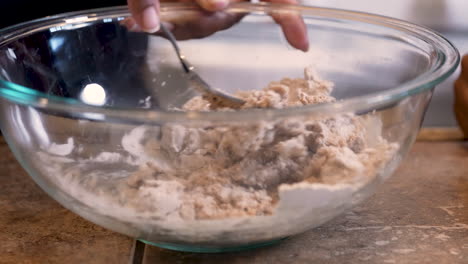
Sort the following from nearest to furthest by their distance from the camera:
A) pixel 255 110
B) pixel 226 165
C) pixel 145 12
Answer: pixel 255 110
pixel 226 165
pixel 145 12

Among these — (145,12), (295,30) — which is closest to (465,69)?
(295,30)

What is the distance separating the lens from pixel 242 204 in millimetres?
483

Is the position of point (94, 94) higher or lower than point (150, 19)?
lower

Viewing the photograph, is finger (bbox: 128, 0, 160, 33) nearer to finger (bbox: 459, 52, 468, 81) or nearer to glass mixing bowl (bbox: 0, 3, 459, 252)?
glass mixing bowl (bbox: 0, 3, 459, 252)

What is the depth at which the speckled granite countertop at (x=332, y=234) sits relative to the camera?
1.77 ft

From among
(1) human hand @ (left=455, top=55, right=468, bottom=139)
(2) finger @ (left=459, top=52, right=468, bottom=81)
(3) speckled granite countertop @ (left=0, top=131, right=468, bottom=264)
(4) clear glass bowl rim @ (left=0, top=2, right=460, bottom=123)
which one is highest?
(2) finger @ (left=459, top=52, right=468, bottom=81)

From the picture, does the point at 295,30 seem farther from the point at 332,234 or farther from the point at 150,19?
the point at 332,234

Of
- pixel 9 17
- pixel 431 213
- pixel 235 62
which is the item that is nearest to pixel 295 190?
pixel 431 213

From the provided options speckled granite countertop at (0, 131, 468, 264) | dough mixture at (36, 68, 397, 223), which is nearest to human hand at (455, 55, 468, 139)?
speckled granite countertop at (0, 131, 468, 264)

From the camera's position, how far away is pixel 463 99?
88 cm

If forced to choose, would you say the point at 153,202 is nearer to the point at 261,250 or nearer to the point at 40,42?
the point at 261,250

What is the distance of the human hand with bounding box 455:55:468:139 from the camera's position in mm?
875

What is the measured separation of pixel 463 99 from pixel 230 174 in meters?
0.54

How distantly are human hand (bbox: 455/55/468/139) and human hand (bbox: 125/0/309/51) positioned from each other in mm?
284
